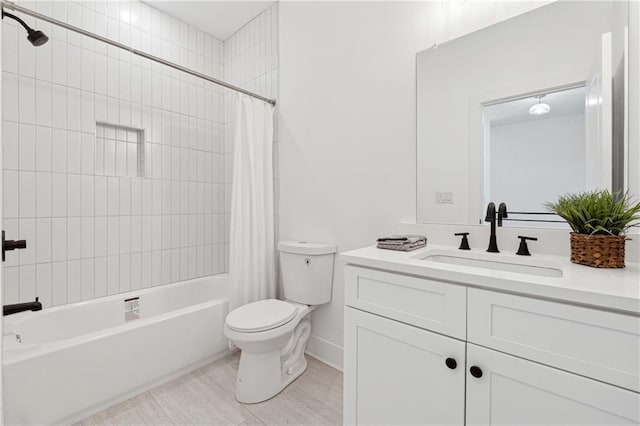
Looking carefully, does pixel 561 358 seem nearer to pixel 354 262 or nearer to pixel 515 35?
pixel 354 262

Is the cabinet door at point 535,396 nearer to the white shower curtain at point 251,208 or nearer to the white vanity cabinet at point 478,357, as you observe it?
the white vanity cabinet at point 478,357

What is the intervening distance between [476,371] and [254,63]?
2.61 m

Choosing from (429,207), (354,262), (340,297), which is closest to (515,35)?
(429,207)

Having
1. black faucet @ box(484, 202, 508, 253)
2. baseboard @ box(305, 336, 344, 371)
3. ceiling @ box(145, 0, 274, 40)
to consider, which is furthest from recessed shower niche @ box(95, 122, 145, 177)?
black faucet @ box(484, 202, 508, 253)

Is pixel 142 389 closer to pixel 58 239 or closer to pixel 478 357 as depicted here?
pixel 58 239

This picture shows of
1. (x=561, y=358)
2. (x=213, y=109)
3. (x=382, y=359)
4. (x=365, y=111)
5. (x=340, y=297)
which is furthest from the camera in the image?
(x=213, y=109)

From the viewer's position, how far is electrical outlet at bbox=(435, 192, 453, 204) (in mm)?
1521

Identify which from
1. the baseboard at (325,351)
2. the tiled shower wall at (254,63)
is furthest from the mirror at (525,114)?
the tiled shower wall at (254,63)

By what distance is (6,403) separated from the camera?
4.22 ft

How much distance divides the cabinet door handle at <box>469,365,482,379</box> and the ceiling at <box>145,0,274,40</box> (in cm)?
268

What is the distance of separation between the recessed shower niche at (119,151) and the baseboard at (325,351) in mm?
1806

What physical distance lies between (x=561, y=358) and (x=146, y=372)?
1895 mm

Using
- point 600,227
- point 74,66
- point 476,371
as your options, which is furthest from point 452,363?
point 74,66

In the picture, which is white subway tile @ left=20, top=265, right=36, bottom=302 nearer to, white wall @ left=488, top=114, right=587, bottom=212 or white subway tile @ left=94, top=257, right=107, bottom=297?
white subway tile @ left=94, top=257, right=107, bottom=297
